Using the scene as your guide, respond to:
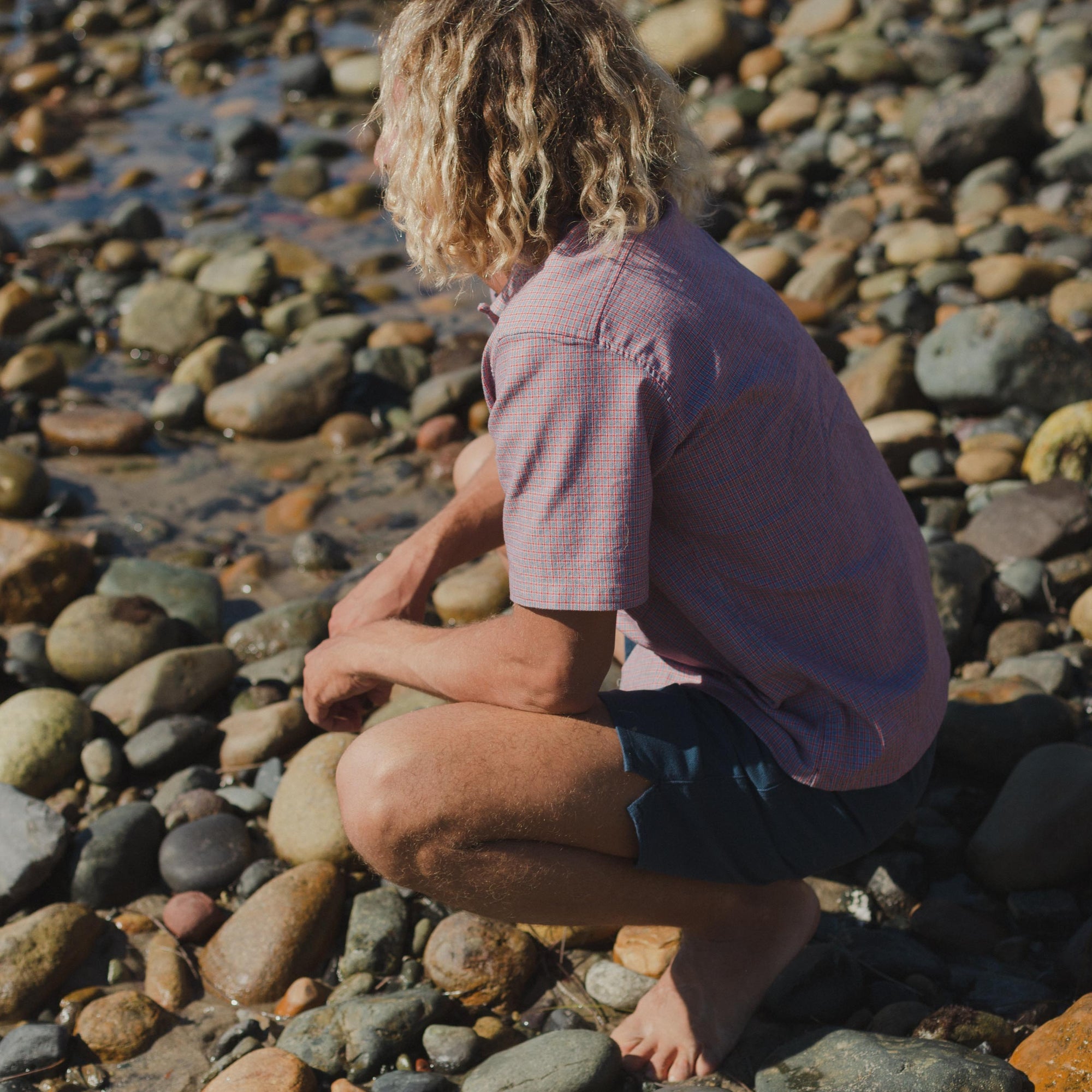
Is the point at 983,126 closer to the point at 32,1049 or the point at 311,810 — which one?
the point at 311,810

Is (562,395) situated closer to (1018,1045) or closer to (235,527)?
(1018,1045)

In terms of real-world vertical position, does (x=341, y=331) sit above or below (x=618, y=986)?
above

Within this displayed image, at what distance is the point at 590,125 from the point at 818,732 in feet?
3.43

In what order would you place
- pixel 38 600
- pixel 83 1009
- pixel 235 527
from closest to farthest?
pixel 83 1009 < pixel 38 600 < pixel 235 527

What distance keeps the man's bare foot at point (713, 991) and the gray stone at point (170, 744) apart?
1.51 metres

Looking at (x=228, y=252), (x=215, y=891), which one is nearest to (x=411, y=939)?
(x=215, y=891)

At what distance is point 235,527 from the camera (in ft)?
15.2

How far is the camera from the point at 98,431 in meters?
5.19

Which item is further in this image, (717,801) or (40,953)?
(40,953)

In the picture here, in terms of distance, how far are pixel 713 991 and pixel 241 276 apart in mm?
5092

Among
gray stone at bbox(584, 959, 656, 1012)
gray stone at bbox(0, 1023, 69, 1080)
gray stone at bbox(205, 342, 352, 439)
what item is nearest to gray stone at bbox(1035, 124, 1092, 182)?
gray stone at bbox(205, 342, 352, 439)

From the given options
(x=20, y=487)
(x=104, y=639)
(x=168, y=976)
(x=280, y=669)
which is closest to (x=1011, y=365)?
(x=280, y=669)

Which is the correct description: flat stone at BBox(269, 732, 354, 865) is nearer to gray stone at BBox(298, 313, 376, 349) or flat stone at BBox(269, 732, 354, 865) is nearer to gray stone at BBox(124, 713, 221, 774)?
gray stone at BBox(124, 713, 221, 774)

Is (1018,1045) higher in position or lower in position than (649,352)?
lower
